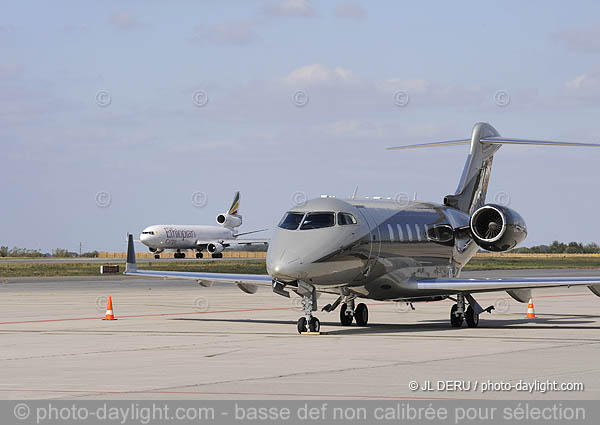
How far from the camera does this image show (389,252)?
88.7 ft

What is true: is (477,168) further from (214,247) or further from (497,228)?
(214,247)

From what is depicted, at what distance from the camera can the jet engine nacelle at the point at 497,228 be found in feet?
93.7

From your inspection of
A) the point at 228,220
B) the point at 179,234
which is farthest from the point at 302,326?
the point at 228,220

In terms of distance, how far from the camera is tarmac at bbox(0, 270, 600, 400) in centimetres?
1396

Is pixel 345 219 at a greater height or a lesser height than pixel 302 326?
greater

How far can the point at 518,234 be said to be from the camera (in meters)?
28.8

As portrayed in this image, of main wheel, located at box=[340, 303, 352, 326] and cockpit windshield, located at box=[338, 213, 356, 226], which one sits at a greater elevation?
cockpit windshield, located at box=[338, 213, 356, 226]

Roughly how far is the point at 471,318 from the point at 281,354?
32.3ft

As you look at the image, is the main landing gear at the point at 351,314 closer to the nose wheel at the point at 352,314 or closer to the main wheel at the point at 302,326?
the nose wheel at the point at 352,314

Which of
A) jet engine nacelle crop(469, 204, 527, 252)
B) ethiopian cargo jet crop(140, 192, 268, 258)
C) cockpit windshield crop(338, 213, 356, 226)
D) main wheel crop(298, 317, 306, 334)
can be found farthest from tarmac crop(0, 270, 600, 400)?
ethiopian cargo jet crop(140, 192, 268, 258)

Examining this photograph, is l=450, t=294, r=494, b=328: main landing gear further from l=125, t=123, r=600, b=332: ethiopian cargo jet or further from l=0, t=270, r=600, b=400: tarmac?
l=0, t=270, r=600, b=400: tarmac

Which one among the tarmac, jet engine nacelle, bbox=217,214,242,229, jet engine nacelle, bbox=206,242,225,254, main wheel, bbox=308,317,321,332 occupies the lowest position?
the tarmac
